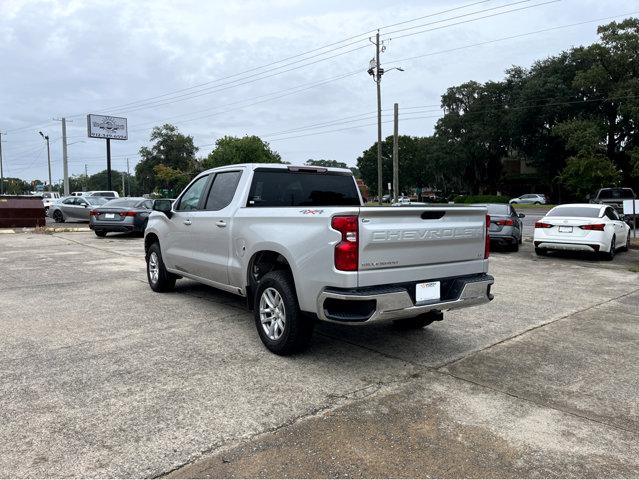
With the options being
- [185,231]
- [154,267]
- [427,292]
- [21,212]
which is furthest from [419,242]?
[21,212]

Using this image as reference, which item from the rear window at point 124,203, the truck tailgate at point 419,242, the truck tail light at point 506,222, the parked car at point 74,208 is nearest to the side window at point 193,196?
the truck tailgate at point 419,242

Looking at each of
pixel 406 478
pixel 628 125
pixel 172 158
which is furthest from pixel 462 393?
pixel 172 158

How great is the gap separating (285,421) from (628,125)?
49.5 meters

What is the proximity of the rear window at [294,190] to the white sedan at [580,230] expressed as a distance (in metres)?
8.38

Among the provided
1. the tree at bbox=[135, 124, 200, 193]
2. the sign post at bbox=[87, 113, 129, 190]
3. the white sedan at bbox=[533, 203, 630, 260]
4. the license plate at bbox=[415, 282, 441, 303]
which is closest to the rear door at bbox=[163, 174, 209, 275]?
the license plate at bbox=[415, 282, 441, 303]

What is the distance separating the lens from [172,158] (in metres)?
82.6

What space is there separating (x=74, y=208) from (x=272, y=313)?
78.9 feet

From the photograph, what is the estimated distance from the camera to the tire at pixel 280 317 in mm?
4695

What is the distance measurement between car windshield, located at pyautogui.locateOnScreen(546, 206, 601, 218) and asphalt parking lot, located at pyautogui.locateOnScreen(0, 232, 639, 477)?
6.11 m

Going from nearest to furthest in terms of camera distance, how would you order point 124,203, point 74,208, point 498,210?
point 498,210
point 124,203
point 74,208

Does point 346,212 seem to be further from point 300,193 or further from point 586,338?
point 586,338

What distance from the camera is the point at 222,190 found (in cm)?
629

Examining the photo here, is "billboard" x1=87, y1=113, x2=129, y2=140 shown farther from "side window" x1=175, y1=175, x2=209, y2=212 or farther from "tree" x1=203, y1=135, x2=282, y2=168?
"side window" x1=175, y1=175, x2=209, y2=212

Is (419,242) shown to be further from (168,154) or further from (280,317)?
(168,154)
